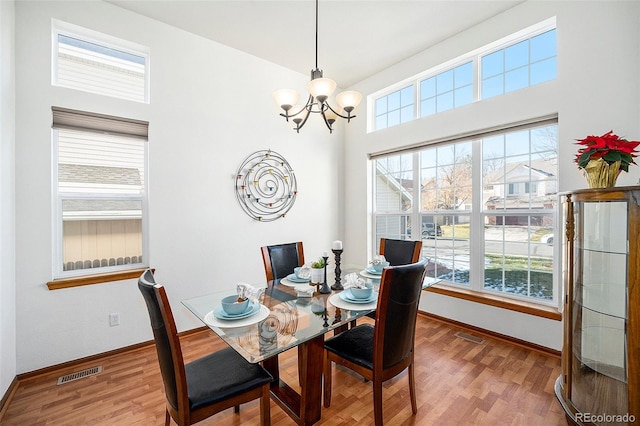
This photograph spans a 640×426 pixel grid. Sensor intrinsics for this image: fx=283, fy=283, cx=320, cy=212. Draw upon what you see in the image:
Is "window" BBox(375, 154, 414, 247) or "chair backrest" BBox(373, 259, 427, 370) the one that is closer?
"chair backrest" BBox(373, 259, 427, 370)

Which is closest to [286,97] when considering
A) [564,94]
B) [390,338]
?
[390,338]

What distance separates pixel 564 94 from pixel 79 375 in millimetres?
4623

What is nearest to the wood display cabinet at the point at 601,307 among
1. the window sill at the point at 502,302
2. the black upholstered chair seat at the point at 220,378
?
the window sill at the point at 502,302

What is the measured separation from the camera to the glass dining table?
1.34m

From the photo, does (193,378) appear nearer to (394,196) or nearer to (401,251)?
(401,251)

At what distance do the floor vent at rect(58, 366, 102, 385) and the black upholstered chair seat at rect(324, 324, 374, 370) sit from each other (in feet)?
6.44

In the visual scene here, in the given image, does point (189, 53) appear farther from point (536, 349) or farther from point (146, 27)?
point (536, 349)

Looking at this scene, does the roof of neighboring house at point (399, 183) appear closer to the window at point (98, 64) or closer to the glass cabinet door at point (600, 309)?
the glass cabinet door at point (600, 309)

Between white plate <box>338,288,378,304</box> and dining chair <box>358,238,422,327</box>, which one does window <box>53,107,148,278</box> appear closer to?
white plate <box>338,288,378,304</box>

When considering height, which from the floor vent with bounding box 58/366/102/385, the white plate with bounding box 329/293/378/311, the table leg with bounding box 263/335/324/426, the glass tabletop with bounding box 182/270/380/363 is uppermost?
the white plate with bounding box 329/293/378/311

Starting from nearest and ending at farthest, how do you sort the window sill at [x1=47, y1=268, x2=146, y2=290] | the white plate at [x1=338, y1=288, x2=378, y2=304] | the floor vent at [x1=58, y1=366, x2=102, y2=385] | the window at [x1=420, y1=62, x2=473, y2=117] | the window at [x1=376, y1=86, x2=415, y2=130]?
1. the white plate at [x1=338, y1=288, x2=378, y2=304]
2. the floor vent at [x1=58, y1=366, x2=102, y2=385]
3. the window sill at [x1=47, y1=268, x2=146, y2=290]
4. the window at [x1=420, y1=62, x2=473, y2=117]
5. the window at [x1=376, y1=86, x2=415, y2=130]

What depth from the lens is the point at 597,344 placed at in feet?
5.40

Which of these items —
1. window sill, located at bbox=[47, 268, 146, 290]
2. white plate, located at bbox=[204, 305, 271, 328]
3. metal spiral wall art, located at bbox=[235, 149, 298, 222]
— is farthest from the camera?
metal spiral wall art, located at bbox=[235, 149, 298, 222]

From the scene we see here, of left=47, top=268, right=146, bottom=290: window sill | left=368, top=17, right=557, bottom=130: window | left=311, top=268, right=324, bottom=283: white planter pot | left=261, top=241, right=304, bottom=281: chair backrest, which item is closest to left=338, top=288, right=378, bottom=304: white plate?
left=311, top=268, right=324, bottom=283: white planter pot
